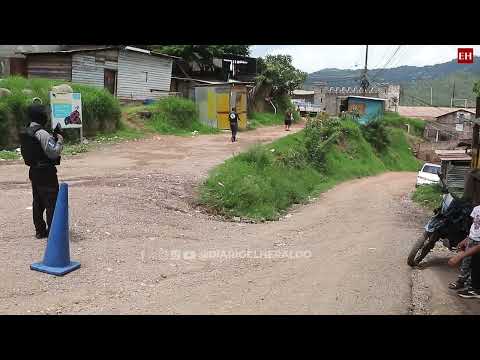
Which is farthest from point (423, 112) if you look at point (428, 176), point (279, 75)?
point (428, 176)

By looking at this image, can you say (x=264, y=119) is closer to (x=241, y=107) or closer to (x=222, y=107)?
(x=241, y=107)

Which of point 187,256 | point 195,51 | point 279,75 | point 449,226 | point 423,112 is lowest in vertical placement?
point 187,256

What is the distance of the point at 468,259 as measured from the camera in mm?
5953

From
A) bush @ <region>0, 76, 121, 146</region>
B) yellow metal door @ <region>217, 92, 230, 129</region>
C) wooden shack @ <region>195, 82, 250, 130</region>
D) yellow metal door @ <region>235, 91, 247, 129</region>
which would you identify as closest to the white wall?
wooden shack @ <region>195, 82, 250, 130</region>

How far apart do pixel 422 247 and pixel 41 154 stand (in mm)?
5394

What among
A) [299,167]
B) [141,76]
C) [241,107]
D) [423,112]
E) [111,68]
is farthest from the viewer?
[423,112]

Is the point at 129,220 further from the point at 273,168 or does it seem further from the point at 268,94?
the point at 268,94

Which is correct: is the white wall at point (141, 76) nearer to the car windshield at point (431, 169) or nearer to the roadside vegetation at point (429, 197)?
the car windshield at point (431, 169)

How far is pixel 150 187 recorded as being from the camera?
11.3 metres

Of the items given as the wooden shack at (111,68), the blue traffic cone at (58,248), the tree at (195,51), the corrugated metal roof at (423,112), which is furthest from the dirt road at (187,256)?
the corrugated metal roof at (423,112)

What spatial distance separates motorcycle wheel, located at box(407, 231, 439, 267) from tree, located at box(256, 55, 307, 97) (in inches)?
1262

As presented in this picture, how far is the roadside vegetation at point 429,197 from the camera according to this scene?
1456 centimetres

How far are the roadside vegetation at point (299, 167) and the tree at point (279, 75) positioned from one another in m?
8.43
